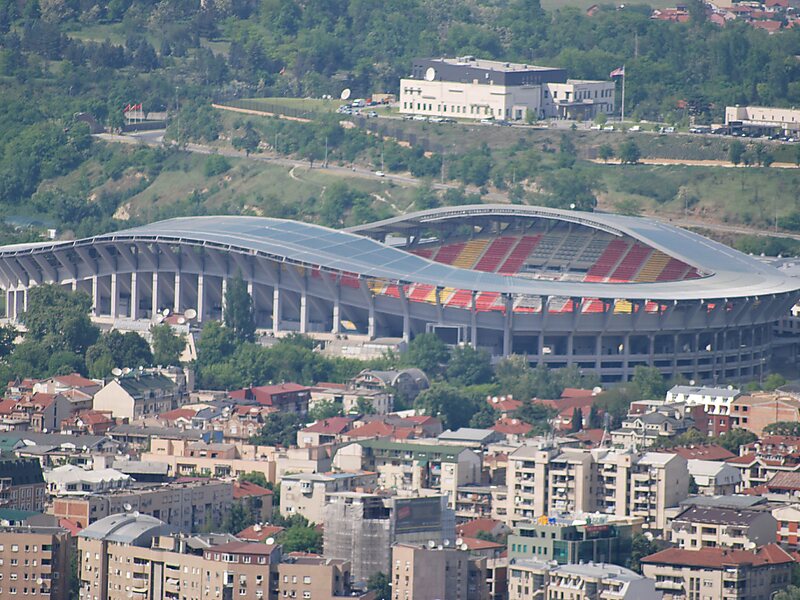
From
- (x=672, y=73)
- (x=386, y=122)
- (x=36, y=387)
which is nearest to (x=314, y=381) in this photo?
(x=36, y=387)

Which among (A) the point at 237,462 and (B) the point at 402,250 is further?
(B) the point at 402,250

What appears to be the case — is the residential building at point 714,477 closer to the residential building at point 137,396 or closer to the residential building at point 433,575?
the residential building at point 433,575

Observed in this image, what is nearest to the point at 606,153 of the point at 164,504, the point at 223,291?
the point at 223,291

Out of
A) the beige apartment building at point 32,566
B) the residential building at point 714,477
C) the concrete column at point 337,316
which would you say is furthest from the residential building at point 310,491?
the concrete column at point 337,316

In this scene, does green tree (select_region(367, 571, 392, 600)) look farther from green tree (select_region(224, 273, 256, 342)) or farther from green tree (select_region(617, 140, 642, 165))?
green tree (select_region(617, 140, 642, 165))

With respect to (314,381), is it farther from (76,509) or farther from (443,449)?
(76,509)

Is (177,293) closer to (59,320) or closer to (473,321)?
(59,320)
